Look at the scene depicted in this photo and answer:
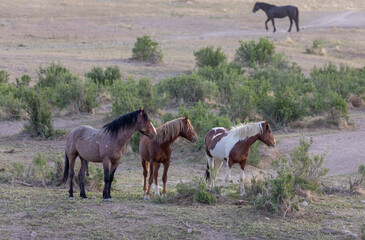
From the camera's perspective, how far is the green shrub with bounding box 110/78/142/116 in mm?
13898

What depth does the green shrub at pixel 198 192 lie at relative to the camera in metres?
7.76

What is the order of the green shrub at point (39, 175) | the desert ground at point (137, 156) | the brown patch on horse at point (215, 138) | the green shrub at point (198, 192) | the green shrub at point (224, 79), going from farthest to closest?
the green shrub at point (224, 79)
the green shrub at point (39, 175)
the brown patch on horse at point (215, 138)
the green shrub at point (198, 192)
the desert ground at point (137, 156)

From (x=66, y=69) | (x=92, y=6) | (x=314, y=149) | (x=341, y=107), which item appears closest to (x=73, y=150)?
(x=314, y=149)

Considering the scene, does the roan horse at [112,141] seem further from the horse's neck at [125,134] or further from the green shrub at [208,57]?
the green shrub at [208,57]

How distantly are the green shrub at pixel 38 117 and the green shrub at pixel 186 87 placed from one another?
4535mm

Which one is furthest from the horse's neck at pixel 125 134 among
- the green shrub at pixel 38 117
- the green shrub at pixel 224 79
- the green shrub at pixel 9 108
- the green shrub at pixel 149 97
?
the green shrub at pixel 224 79

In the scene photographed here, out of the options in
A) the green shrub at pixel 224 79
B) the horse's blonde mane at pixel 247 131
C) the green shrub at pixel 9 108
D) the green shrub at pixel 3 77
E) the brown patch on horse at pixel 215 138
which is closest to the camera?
the horse's blonde mane at pixel 247 131

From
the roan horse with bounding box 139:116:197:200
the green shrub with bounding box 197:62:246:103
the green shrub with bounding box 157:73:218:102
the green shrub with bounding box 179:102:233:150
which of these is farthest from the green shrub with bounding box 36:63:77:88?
the roan horse with bounding box 139:116:197:200

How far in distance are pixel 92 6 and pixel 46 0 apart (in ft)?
19.5

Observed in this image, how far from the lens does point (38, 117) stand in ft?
44.5

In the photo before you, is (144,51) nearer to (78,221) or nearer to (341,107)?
(341,107)

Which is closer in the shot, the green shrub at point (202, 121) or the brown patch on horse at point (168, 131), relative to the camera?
the brown patch on horse at point (168, 131)

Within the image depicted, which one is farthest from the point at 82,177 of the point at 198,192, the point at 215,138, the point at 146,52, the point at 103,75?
the point at 146,52

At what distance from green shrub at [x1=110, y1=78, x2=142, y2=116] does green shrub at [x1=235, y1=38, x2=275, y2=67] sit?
9.25m
